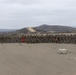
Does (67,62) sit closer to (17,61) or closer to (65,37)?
(17,61)

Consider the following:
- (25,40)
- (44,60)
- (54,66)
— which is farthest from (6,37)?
(54,66)

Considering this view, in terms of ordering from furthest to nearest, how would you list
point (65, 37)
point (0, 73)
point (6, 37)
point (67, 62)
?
point (6, 37)
point (65, 37)
point (67, 62)
point (0, 73)

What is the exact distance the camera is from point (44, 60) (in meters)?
15.1

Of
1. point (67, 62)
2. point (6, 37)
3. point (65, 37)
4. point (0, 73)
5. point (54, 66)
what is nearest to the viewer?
point (0, 73)

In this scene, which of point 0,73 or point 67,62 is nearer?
point 0,73

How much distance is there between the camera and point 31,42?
28234 millimetres

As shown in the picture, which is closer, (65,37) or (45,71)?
(45,71)

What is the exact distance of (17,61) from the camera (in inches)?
580

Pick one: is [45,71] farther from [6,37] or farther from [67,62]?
[6,37]

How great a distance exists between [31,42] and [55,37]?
2.63 m

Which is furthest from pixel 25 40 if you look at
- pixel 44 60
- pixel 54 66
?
pixel 54 66

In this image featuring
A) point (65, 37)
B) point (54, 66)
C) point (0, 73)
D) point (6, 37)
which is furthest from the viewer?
point (6, 37)

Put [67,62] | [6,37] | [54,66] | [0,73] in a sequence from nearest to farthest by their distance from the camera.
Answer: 1. [0,73]
2. [54,66]
3. [67,62]
4. [6,37]

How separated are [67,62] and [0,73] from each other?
13.8 feet
